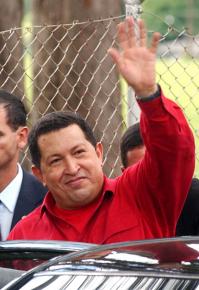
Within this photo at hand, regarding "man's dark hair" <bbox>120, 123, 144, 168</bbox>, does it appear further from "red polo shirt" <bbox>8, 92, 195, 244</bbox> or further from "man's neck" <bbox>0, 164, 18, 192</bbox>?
"red polo shirt" <bbox>8, 92, 195, 244</bbox>

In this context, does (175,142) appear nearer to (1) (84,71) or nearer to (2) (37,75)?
(1) (84,71)

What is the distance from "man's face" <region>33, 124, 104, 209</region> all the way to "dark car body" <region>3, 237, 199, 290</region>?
1005 millimetres

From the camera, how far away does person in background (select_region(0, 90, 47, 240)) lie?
6.04m

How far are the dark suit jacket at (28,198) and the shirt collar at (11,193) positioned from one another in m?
0.03

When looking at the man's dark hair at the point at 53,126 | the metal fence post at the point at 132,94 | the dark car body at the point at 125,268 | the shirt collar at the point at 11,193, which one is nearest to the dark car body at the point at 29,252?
the dark car body at the point at 125,268

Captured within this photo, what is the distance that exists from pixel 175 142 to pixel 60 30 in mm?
3450

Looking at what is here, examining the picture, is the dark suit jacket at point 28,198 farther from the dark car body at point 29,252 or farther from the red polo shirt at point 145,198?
the dark car body at point 29,252

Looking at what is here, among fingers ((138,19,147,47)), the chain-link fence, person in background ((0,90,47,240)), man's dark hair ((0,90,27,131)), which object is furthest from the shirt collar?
fingers ((138,19,147,47))

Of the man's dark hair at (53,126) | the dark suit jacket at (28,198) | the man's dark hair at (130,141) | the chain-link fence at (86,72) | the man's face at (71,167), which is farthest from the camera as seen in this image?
the chain-link fence at (86,72)

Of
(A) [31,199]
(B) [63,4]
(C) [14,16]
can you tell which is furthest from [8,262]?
(C) [14,16]

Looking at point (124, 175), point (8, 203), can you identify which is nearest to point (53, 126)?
point (124, 175)

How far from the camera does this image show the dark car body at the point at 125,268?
349 centimetres

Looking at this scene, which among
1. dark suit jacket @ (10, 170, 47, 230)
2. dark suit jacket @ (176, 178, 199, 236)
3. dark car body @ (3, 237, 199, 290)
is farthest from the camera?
dark suit jacket @ (10, 170, 47, 230)

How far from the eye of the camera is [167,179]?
4746 mm
